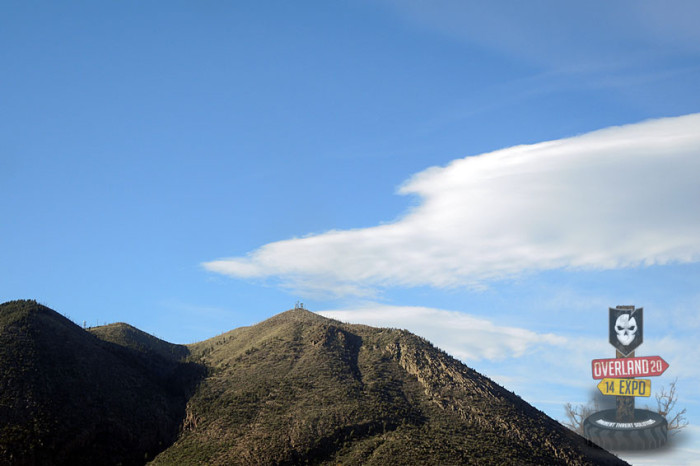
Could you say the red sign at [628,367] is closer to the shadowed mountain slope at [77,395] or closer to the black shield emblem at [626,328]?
the black shield emblem at [626,328]

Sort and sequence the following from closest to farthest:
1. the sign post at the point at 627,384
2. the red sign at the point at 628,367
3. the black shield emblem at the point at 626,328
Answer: the red sign at the point at 628,367
the sign post at the point at 627,384
the black shield emblem at the point at 626,328

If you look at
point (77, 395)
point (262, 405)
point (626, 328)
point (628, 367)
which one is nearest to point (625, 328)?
point (626, 328)

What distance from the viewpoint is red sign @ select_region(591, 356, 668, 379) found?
88944 millimetres

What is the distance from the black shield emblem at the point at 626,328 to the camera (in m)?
90.9

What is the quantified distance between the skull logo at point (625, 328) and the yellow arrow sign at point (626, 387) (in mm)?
5397

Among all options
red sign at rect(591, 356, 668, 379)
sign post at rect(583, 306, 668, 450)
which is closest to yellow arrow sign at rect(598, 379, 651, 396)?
sign post at rect(583, 306, 668, 450)

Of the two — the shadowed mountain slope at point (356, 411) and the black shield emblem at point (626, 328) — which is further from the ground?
the black shield emblem at point (626, 328)

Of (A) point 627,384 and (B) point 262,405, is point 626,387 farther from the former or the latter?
(B) point 262,405

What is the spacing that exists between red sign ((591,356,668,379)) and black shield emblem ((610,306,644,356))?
1.51 metres

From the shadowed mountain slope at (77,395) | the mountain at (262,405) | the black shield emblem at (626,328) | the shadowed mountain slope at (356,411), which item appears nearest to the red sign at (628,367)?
the black shield emblem at (626,328)

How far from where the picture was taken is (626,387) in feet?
301

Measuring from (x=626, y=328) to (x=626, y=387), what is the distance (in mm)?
8254

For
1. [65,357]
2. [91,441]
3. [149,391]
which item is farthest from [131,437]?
[65,357]

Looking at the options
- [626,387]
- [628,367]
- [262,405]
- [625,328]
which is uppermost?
[625,328]
